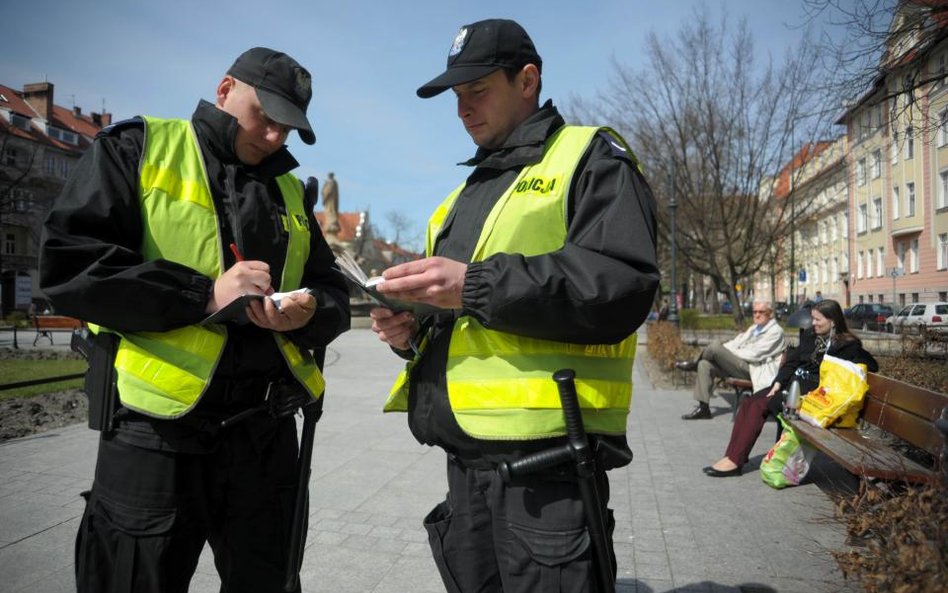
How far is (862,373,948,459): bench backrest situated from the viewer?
11.7 feet

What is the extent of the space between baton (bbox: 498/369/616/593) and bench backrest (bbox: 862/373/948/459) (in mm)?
2506

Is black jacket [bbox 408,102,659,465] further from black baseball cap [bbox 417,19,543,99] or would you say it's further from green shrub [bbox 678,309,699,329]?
green shrub [bbox 678,309,699,329]

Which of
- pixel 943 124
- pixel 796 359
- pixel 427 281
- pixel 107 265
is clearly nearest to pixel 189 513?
pixel 107 265

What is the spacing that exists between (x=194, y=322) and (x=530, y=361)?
109 centimetres

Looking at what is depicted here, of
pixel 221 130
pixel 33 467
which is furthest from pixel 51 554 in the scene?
pixel 221 130

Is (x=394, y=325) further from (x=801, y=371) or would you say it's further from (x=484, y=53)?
(x=801, y=371)

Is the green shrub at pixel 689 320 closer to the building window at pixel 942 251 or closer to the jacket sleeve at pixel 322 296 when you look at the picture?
the building window at pixel 942 251

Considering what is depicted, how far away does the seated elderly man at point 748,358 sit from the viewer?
7512 millimetres

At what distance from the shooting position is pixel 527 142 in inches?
71.4

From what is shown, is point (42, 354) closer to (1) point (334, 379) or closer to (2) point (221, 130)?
(1) point (334, 379)

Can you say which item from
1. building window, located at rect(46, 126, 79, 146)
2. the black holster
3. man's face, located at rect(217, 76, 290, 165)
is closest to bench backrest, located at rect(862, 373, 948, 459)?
man's face, located at rect(217, 76, 290, 165)

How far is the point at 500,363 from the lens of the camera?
1651 millimetres

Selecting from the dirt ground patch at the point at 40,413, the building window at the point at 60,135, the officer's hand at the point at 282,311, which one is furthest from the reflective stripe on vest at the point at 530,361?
the building window at the point at 60,135

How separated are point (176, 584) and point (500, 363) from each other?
4.40 feet
